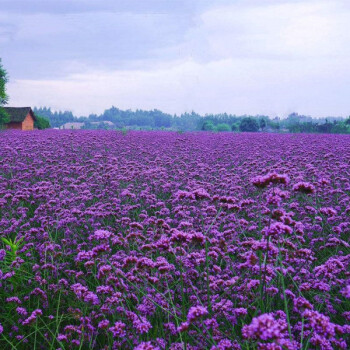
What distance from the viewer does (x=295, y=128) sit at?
4669 cm

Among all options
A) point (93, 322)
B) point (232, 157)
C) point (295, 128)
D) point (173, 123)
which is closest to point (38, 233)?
point (93, 322)

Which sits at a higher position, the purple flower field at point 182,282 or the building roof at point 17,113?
the building roof at point 17,113

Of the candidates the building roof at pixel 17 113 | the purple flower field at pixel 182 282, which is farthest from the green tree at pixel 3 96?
the purple flower field at pixel 182 282

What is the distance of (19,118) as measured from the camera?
46.9 m

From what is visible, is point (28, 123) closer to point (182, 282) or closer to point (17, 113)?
point (17, 113)

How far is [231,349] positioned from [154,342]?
0.56 meters

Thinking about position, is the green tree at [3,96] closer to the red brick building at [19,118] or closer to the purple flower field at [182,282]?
the red brick building at [19,118]

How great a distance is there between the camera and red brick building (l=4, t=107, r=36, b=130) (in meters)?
46.9

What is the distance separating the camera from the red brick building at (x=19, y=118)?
46.9m

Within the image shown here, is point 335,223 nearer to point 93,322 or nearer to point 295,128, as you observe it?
point 93,322

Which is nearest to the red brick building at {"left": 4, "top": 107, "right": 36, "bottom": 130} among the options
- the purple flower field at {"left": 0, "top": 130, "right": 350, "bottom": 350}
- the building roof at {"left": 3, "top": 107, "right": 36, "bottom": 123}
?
the building roof at {"left": 3, "top": 107, "right": 36, "bottom": 123}

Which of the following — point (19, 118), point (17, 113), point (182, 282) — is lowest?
point (182, 282)

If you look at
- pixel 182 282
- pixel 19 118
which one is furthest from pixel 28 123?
pixel 182 282

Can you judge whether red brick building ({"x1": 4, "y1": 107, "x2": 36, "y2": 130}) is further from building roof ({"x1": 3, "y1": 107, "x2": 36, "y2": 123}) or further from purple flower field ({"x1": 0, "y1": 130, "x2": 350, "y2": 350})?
purple flower field ({"x1": 0, "y1": 130, "x2": 350, "y2": 350})
